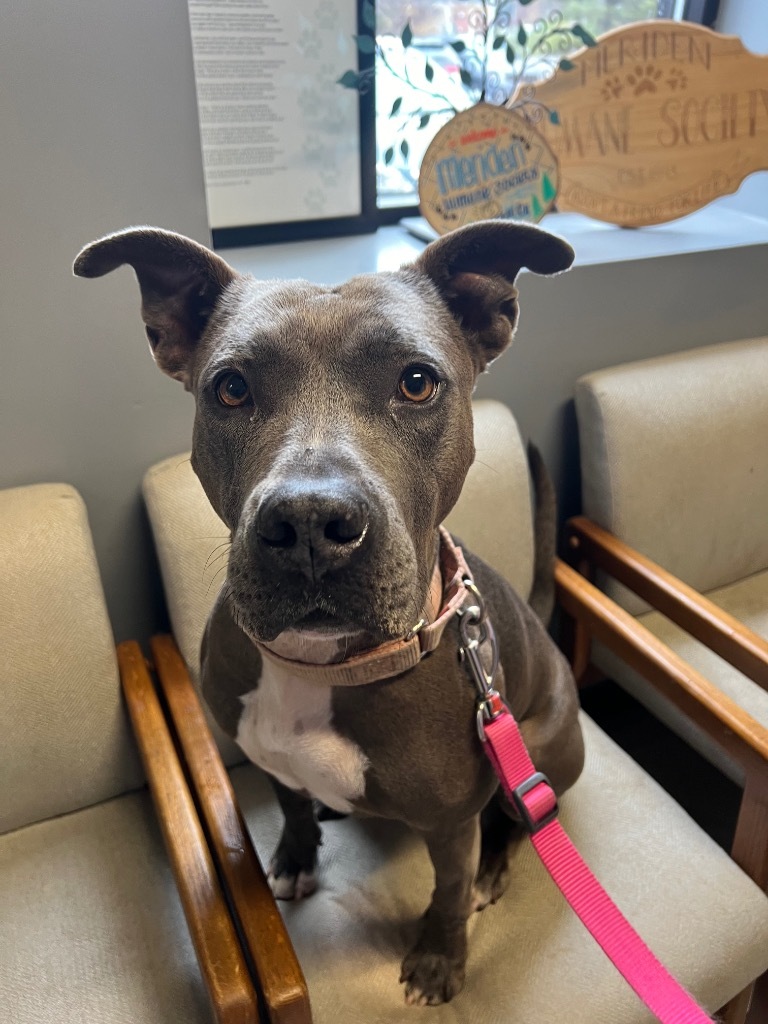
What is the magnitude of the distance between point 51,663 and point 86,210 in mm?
792

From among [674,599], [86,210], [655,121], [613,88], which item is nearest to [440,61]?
[613,88]

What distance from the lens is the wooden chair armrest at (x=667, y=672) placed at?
53.1 inches

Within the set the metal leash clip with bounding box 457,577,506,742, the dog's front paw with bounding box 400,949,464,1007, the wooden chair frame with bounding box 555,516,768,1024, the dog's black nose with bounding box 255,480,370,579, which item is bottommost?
the dog's front paw with bounding box 400,949,464,1007

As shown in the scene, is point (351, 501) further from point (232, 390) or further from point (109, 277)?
point (109, 277)

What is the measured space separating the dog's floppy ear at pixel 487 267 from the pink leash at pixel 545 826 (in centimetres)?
35

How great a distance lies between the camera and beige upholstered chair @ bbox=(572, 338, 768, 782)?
181 centimetres

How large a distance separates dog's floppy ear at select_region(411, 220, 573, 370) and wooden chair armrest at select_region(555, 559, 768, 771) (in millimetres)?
786

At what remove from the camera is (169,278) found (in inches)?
39.9

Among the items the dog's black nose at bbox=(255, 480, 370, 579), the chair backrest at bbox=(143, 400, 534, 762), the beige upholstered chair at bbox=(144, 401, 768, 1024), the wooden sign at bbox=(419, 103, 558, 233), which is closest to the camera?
the dog's black nose at bbox=(255, 480, 370, 579)

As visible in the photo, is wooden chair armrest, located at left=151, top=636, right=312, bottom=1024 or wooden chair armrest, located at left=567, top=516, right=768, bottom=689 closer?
wooden chair armrest, located at left=151, top=636, right=312, bottom=1024

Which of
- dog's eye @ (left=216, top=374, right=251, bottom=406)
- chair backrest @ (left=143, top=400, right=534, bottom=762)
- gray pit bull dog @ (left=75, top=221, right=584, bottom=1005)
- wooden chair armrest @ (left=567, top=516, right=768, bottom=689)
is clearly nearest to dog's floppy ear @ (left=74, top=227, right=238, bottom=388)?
gray pit bull dog @ (left=75, top=221, right=584, bottom=1005)

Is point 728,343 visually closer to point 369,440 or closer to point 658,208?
point 658,208

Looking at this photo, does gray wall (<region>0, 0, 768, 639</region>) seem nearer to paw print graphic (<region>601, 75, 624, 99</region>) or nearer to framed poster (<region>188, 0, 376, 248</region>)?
framed poster (<region>188, 0, 376, 248</region>)

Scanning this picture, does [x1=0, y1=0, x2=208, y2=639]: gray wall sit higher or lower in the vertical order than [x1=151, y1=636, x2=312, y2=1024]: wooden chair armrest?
higher
